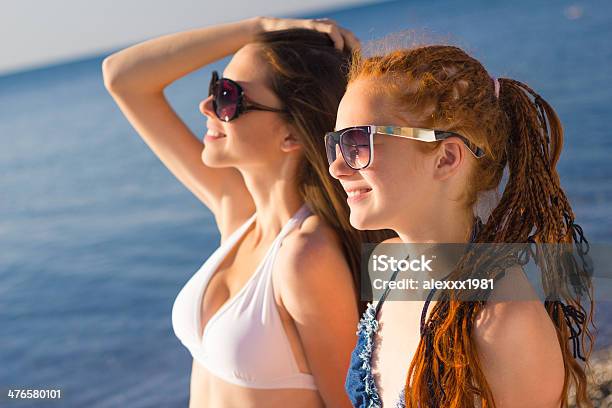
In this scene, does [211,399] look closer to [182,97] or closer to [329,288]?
[329,288]

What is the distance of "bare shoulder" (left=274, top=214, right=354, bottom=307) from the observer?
2365mm

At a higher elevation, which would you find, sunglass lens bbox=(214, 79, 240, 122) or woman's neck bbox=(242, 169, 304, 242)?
sunglass lens bbox=(214, 79, 240, 122)

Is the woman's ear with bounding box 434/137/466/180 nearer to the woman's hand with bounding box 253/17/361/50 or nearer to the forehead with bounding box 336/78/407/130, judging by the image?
the forehead with bounding box 336/78/407/130

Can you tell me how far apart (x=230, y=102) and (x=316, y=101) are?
28 centimetres

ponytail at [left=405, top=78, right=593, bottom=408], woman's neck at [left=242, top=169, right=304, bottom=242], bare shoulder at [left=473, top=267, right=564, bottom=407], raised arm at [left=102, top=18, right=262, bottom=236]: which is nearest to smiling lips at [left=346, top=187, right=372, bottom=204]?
ponytail at [left=405, top=78, right=593, bottom=408]

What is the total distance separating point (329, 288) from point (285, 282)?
14cm

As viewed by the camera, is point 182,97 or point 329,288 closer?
point 329,288

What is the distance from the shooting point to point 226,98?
2.60 meters

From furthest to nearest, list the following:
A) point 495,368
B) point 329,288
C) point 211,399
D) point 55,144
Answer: point 55,144
point 211,399
point 329,288
point 495,368

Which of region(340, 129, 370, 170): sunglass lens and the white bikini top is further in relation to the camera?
the white bikini top

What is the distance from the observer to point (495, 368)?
1.61 meters

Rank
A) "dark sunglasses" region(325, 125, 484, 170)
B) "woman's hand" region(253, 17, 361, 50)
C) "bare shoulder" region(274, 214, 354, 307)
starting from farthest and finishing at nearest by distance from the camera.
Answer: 1. "woman's hand" region(253, 17, 361, 50)
2. "bare shoulder" region(274, 214, 354, 307)
3. "dark sunglasses" region(325, 125, 484, 170)

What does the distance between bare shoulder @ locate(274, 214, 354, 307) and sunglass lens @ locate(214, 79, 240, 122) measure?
1.52 ft

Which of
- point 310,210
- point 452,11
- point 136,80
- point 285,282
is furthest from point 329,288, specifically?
point 452,11
